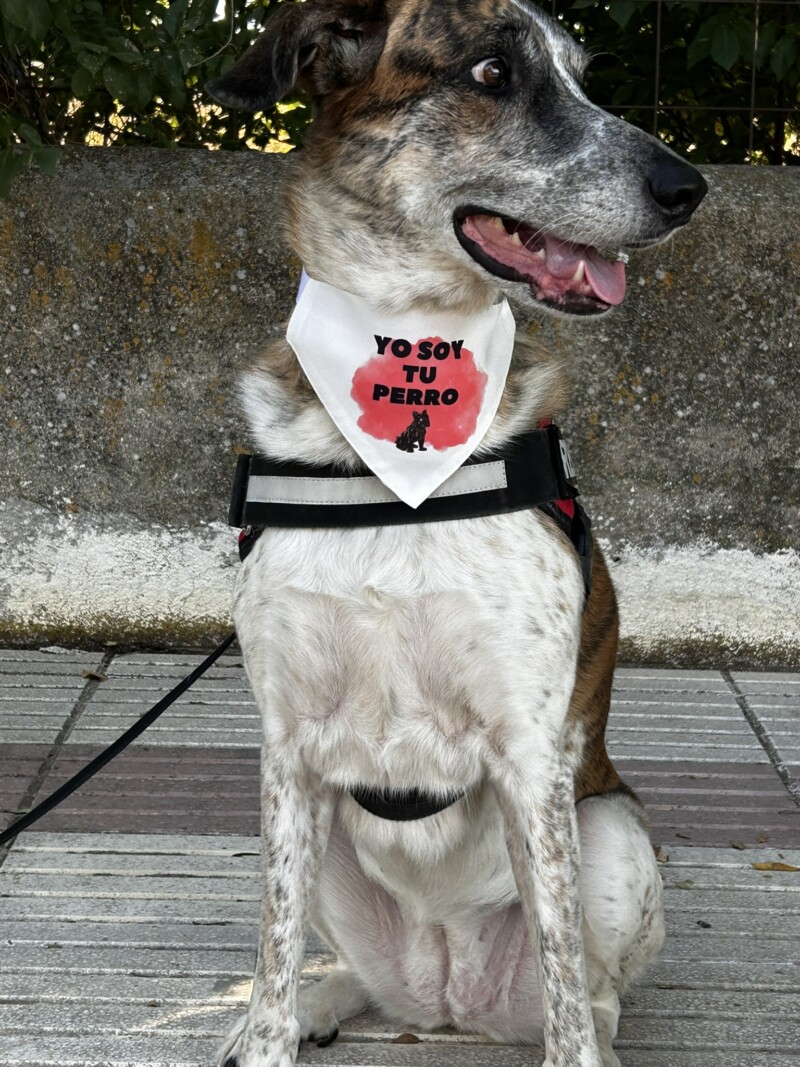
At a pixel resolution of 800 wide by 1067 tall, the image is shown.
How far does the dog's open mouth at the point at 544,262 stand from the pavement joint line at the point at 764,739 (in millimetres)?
2072

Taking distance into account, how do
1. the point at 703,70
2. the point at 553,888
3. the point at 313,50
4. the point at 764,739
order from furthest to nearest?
the point at 703,70
the point at 764,739
the point at 313,50
the point at 553,888

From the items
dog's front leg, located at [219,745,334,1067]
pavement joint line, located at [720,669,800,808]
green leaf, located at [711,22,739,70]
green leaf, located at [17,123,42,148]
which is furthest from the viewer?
green leaf, located at [711,22,739,70]

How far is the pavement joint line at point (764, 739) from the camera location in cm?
417

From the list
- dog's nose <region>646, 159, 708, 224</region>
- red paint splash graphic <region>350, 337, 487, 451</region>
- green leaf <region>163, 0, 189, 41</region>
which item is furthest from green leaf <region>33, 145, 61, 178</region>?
dog's nose <region>646, 159, 708, 224</region>

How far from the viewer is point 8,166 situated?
15.6ft

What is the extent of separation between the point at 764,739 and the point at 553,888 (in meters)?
2.21

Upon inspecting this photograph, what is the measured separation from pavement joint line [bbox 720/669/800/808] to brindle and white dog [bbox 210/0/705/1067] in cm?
151

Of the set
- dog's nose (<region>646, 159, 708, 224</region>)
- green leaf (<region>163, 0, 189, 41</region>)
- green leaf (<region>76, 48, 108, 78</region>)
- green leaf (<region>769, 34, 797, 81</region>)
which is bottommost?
green leaf (<region>76, 48, 108, 78</region>)

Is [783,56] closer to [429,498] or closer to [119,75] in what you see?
[119,75]

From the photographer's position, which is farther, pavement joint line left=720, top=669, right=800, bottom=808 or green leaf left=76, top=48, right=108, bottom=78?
green leaf left=76, top=48, right=108, bottom=78

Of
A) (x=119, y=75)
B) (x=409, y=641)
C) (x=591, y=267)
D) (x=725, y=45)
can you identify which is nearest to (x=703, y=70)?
(x=725, y=45)

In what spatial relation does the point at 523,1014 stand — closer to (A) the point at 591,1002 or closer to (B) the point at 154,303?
(A) the point at 591,1002

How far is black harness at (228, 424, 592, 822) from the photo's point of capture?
2.61 metres

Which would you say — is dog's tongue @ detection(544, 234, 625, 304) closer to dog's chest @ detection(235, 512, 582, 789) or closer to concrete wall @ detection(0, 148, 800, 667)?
dog's chest @ detection(235, 512, 582, 789)
